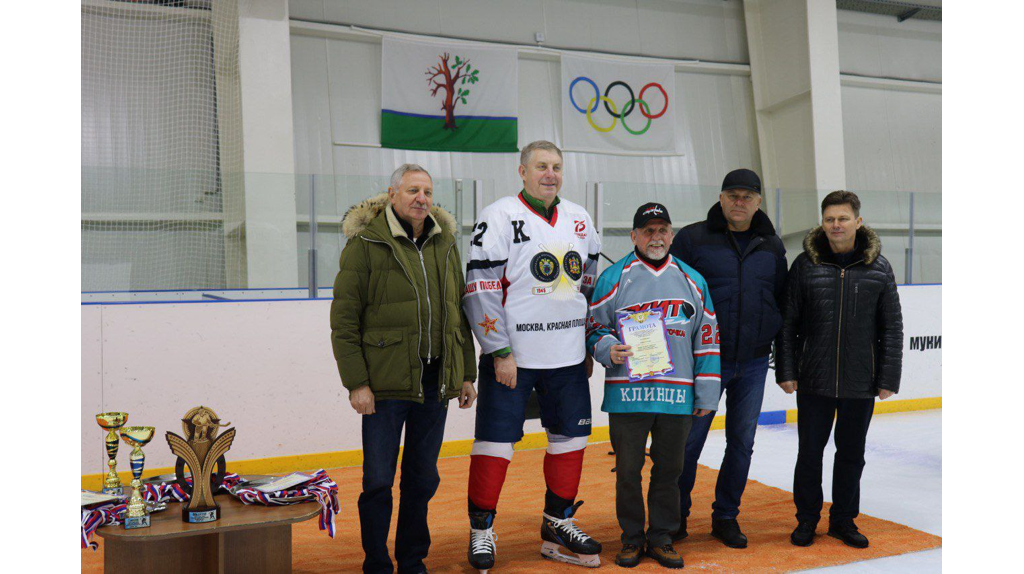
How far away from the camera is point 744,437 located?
119 inches

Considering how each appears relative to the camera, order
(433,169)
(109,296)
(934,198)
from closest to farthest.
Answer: (109,296)
(934,198)
(433,169)

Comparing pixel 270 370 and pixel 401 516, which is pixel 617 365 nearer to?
pixel 401 516

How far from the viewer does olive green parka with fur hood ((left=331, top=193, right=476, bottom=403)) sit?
7.93ft

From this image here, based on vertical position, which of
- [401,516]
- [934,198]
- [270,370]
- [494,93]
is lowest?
[401,516]

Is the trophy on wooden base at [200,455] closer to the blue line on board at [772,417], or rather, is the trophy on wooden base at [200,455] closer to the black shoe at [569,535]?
the black shoe at [569,535]

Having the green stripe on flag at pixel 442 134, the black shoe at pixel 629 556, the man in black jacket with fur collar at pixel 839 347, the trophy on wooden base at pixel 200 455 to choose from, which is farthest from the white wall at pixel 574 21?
the black shoe at pixel 629 556

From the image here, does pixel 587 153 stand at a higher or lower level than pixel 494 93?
lower

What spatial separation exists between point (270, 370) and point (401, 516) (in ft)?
7.41

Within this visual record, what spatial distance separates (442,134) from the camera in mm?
8094

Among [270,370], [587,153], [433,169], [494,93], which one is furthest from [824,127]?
[270,370]

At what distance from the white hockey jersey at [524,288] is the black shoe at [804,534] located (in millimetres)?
1171

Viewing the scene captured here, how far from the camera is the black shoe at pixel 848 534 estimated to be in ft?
9.71

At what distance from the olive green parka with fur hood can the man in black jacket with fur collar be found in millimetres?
1391

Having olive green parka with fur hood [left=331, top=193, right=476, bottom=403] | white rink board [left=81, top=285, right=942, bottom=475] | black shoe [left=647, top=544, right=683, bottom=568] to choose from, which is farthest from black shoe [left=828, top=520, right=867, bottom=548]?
white rink board [left=81, top=285, right=942, bottom=475]
